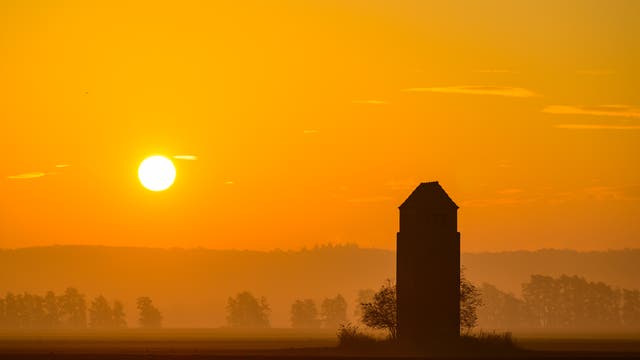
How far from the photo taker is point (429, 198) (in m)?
108

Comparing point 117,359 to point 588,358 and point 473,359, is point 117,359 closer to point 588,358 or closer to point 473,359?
point 473,359

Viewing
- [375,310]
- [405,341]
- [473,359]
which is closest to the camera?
[473,359]

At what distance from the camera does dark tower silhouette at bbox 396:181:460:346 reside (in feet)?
355

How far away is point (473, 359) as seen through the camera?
8794 cm

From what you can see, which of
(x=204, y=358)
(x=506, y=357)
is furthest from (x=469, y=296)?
(x=204, y=358)

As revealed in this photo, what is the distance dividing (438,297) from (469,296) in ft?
38.8

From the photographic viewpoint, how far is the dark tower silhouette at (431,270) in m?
108

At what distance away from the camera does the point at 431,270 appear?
108188 mm

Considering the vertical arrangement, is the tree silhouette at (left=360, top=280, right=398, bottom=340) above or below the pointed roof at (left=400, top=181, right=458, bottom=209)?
below

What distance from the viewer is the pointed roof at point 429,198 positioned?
10825 cm

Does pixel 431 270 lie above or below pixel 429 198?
below

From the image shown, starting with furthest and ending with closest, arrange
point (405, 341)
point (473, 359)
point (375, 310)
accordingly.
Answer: point (375, 310) < point (405, 341) < point (473, 359)

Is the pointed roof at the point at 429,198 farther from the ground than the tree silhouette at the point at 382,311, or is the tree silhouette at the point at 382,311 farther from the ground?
the pointed roof at the point at 429,198

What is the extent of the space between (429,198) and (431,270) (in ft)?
19.0
